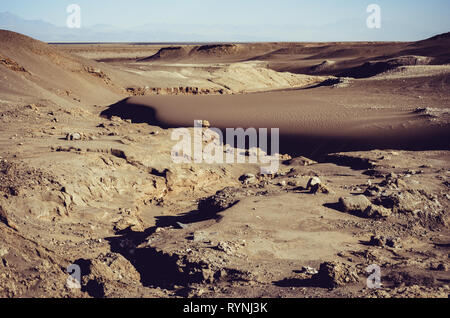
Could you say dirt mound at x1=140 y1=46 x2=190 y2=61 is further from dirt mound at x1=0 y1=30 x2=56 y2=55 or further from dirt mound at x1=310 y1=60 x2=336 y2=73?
dirt mound at x1=0 y1=30 x2=56 y2=55

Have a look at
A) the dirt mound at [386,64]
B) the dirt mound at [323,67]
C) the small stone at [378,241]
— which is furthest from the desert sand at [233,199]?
the dirt mound at [323,67]

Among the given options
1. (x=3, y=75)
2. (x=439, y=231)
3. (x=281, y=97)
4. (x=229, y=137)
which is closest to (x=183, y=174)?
(x=229, y=137)

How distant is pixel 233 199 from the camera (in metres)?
5.99

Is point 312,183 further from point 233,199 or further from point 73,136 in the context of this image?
point 73,136

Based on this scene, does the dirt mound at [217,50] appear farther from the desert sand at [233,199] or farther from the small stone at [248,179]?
the small stone at [248,179]

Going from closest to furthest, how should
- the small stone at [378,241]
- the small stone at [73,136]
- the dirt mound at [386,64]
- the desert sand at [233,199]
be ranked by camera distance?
the desert sand at [233,199] < the small stone at [378,241] < the small stone at [73,136] < the dirt mound at [386,64]

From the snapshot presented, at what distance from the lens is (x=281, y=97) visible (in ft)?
40.3

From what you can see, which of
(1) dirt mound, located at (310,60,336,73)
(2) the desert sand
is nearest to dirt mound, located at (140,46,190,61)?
(1) dirt mound, located at (310,60,336,73)

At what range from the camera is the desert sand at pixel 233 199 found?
3861 mm

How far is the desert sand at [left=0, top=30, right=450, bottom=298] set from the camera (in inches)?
152

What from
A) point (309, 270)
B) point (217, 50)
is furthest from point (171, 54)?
point (309, 270)

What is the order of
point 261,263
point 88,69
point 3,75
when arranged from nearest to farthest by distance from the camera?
point 261,263, point 3,75, point 88,69
